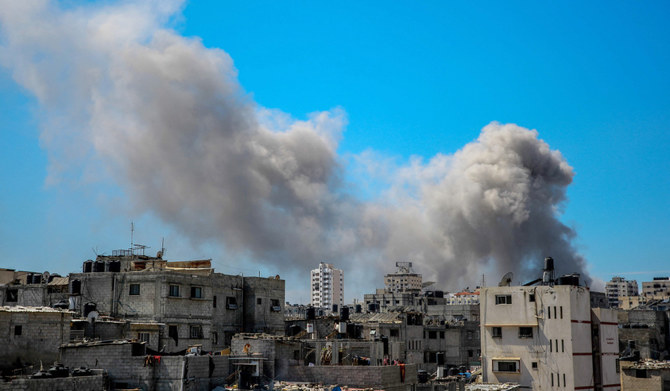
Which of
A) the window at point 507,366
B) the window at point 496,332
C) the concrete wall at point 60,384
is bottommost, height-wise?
the window at point 507,366

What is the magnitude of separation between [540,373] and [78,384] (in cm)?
3622

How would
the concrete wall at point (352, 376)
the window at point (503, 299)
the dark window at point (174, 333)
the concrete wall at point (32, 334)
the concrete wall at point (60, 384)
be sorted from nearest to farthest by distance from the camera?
the concrete wall at point (60, 384), the concrete wall at point (32, 334), the concrete wall at point (352, 376), the dark window at point (174, 333), the window at point (503, 299)

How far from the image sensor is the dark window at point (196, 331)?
5583cm

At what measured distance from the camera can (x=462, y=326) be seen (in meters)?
91.7

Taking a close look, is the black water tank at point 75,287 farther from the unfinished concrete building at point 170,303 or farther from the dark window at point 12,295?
the dark window at point 12,295

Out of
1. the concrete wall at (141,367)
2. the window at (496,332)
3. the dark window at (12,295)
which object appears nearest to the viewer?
the concrete wall at (141,367)

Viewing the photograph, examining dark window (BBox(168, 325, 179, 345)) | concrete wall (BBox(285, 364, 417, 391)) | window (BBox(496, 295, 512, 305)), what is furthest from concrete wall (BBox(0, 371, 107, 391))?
window (BBox(496, 295, 512, 305))

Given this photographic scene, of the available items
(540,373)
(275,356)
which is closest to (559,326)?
(540,373)

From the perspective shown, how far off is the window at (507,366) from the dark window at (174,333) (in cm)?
2466

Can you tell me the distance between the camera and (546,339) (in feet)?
181

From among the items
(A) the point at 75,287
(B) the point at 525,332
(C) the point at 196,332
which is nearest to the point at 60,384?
(C) the point at 196,332

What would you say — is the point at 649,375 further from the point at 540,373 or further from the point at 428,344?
the point at 428,344

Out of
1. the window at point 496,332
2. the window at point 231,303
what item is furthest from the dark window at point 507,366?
the window at point 231,303

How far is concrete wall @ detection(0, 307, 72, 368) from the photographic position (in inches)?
1403
